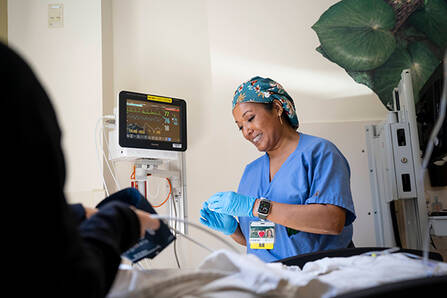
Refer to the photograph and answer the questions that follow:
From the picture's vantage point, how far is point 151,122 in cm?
199

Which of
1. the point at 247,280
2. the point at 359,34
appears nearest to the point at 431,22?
the point at 359,34

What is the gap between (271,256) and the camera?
1656mm

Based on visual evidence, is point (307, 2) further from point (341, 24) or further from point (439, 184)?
point (439, 184)

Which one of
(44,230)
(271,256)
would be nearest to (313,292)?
(44,230)

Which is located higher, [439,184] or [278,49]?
[278,49]

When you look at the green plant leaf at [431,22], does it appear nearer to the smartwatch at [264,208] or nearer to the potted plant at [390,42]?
the potted plant at [390,42]

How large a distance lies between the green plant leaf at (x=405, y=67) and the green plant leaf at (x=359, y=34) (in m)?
0.05

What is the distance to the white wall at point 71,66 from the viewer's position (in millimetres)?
2279

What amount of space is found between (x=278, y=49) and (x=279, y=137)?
925 millimetres

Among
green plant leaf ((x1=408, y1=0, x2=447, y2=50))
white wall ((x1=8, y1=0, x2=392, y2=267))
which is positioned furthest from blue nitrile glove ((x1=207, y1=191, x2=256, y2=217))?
green plant leaf ((x1=408, y1=0, x2=447, y2=50))

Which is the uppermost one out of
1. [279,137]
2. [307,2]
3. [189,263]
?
[307,2]

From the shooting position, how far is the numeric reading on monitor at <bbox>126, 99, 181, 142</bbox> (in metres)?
1.93

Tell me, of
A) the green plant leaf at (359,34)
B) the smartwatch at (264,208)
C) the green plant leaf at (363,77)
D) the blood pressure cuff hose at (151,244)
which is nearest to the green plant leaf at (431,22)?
the green plant leaf at (359,34)

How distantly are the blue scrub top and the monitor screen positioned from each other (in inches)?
23.4
